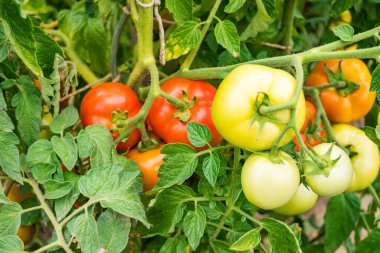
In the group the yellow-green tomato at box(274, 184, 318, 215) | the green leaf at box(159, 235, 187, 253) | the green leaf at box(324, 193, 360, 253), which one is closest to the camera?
the green leaf at box(159, 235, 187, 253)

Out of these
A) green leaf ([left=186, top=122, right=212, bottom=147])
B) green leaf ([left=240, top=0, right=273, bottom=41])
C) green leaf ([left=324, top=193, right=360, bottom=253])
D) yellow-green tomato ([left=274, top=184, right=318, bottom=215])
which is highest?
green leaf ([left=240, top=0, right=273, bottom=41])

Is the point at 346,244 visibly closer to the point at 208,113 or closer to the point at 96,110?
the point at 208,113

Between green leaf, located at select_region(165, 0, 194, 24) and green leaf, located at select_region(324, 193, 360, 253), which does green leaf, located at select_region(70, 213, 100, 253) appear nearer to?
green leaf, located at select_region(165, 0, 194, 24)

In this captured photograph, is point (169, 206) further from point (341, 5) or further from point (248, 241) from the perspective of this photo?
point (341, 5)

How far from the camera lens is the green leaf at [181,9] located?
795mm

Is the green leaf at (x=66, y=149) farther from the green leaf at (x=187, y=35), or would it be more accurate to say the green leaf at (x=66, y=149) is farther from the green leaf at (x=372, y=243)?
the green leaf at (x=372, y=243)

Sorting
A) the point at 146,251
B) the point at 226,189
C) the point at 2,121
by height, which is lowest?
the point at 146,251

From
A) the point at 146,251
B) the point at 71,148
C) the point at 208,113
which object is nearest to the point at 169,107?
the point at 208,113

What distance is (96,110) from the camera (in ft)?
2.97

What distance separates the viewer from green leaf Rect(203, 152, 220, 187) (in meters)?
0.71

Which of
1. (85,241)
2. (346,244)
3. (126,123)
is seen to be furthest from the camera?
(346,244)

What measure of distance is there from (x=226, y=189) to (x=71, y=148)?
0.78 feet

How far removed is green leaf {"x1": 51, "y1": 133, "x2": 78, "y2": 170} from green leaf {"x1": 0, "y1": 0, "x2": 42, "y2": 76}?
198 millimetres

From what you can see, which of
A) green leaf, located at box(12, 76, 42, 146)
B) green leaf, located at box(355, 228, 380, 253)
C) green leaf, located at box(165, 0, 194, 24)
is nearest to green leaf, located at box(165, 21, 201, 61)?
green leaf, located at box(165, 0, 194, 24)
